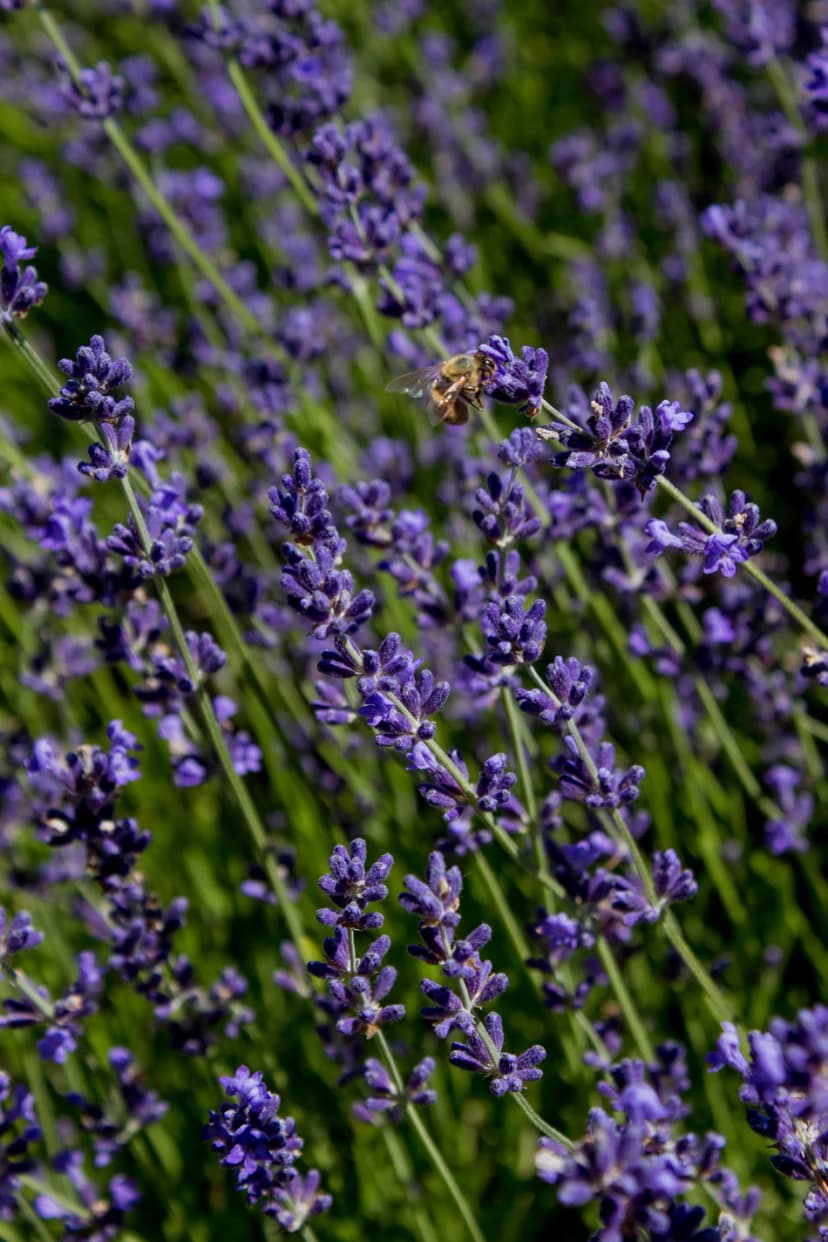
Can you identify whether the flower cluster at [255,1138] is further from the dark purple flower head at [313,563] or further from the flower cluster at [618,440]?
the flower cluster at [618,440]

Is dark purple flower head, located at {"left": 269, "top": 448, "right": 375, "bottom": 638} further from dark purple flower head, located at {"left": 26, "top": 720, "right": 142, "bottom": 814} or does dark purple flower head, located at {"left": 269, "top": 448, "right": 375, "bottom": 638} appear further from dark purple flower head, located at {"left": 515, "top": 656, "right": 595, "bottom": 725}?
dark purple flower head, located at {"left": 26, "top": 720, "right": 142, "bottom": 814}

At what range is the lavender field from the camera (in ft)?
6.03

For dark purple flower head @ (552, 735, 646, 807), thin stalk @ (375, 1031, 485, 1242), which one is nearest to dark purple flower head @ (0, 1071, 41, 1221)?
thin stalk @ (375, 1031, 485, 1242)

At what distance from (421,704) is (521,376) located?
51 centimetres

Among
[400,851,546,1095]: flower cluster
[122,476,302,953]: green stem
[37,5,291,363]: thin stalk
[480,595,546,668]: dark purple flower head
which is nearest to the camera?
[400,851,546,1095]: flower cluster

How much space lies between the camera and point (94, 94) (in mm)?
2879

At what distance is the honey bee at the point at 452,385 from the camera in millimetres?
2416

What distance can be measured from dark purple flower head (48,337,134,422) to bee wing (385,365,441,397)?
2.47 ft

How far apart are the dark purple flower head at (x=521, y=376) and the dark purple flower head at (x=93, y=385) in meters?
0.56

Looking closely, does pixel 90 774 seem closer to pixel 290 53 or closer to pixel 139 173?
pixel 139 173

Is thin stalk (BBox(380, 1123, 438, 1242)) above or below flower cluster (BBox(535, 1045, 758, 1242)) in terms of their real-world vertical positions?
above

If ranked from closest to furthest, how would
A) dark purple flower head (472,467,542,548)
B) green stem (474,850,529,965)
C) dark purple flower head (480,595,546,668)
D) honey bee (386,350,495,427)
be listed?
dark purple flower head (480,595,546,668), dark purple flower head (472,467,542,548), green stem (474,850,529,965), honey bee (386,350,495,427)

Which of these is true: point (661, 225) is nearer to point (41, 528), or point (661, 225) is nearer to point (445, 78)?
point (445, 78)

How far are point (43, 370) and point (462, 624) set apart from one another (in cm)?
96
